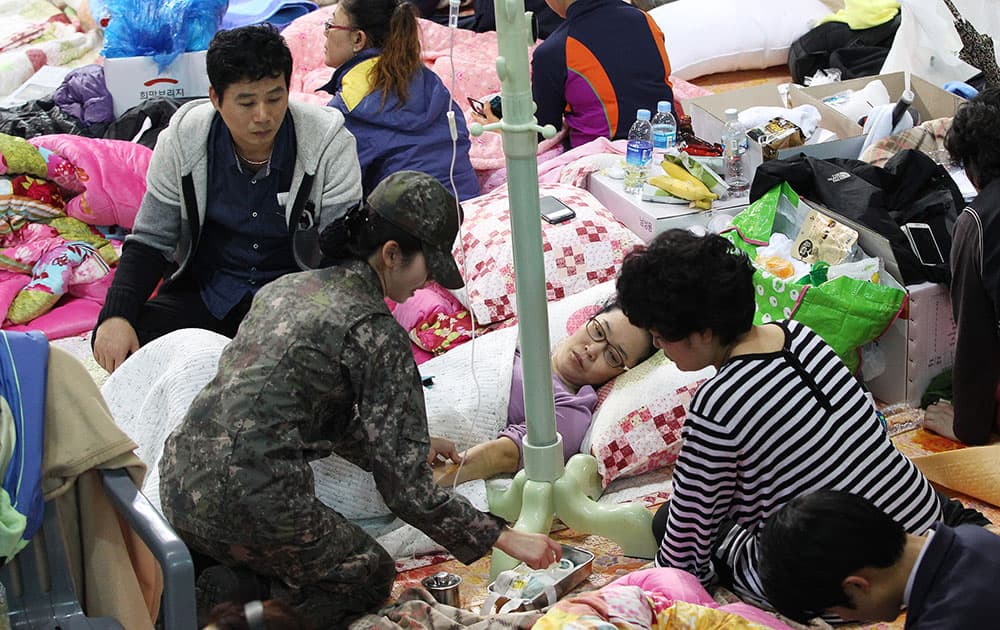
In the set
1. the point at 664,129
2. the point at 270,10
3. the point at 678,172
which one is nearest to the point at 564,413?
the point at 678,172

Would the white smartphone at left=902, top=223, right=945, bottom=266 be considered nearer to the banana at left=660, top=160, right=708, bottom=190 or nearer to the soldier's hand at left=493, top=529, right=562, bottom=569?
the banana at left=660, top=160, right=708, bottom=190

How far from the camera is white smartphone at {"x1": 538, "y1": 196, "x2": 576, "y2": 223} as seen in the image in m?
3.57

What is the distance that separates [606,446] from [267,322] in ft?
3.21

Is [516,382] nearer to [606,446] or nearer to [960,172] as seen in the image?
[606,446]

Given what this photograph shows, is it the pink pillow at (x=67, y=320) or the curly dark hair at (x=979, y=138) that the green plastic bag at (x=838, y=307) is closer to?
the curly dark hair at (x=979, y=138)

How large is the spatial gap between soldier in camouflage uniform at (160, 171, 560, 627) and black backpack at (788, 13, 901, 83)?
331 centimetres

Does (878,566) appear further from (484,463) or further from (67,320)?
(67,320)

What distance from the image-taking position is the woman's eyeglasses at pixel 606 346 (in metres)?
3.05

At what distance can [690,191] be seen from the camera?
12.2 ft

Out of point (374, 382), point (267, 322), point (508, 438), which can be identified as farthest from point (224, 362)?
point (508, 438)

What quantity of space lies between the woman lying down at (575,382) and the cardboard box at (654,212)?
662mm

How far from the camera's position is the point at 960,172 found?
3717 millimetres

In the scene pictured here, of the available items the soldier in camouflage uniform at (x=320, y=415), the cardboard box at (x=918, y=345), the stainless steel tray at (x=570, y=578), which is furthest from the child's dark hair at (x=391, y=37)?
the stainless steel tray at (x=570, y=578)

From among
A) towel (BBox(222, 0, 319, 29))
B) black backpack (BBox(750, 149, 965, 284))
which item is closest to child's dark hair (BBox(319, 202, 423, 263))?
black backpack (BBox(750, 149, 965, 284))
